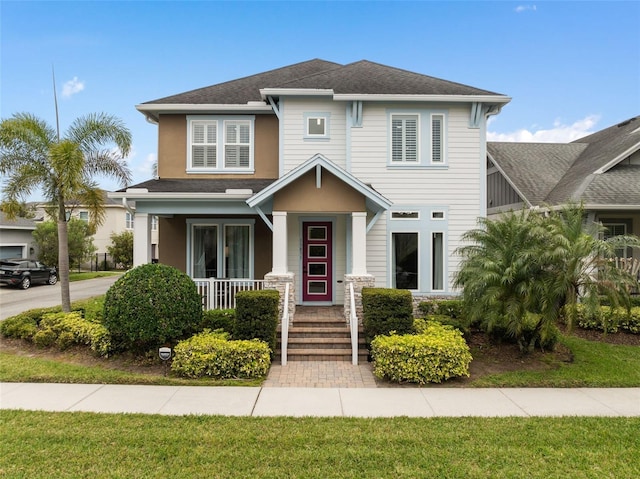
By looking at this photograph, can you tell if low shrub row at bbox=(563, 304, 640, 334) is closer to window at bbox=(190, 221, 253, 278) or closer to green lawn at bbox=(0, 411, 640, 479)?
green lawn at bbox=(0, 411, 640, 479)

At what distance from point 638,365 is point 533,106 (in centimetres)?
1322

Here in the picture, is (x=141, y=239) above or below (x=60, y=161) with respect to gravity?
below

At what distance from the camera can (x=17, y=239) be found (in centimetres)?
2589

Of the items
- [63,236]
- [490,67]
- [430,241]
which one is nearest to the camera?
[63,236]

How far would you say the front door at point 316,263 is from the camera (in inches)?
435

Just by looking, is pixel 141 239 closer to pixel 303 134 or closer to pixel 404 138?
pixel 303 134

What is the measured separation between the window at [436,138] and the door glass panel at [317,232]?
375 cm

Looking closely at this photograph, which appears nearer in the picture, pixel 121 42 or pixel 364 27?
pixel 121 42

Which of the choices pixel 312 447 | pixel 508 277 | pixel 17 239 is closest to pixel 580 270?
pixel 508 277

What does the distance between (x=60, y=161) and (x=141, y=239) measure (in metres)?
2.64

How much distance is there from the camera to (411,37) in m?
15.2

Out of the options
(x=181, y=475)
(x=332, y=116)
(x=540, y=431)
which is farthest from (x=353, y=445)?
(x=332, y=116)

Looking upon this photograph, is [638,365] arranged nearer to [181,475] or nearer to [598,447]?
[598,447]

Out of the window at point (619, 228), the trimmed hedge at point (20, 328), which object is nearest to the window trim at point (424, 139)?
the window at point (619, 228)
